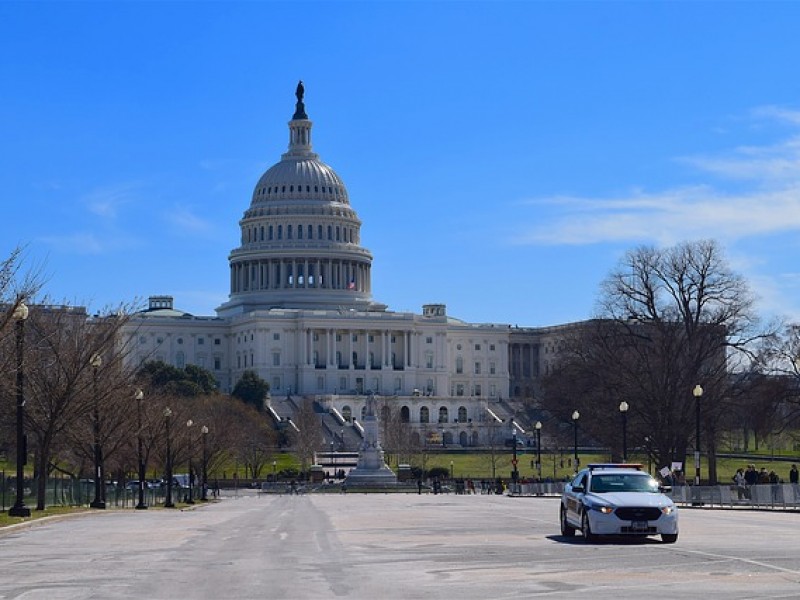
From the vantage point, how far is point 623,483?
30266 millimetres

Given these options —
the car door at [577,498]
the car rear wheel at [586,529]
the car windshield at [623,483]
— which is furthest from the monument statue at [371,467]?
the car rear wheel at [586,529]

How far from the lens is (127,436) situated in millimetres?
70625

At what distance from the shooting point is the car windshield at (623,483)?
98.5 ft

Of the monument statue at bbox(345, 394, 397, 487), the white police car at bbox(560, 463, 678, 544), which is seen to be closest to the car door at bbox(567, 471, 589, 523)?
the white police car at bbox(560, 463, 678, 544)

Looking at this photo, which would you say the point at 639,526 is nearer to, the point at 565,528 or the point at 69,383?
the point at 565,528

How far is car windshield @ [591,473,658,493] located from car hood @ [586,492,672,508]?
1.21 ft

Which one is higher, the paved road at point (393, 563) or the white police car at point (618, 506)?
the white police car at point (618, 506)

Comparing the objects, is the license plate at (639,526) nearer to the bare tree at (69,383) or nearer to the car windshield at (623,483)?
the car windshield at (623,483)

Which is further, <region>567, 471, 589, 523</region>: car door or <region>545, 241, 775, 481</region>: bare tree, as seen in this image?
<region>545, 241, 775, 481</region>: bare tree

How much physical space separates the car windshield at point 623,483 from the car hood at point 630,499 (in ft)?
1.21

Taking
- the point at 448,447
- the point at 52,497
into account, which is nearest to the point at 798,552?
the point at 52,497

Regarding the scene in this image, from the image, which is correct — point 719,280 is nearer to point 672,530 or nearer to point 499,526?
point 499,526

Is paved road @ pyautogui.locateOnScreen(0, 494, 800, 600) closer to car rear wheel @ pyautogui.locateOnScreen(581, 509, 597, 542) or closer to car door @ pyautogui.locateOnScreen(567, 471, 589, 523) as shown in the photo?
car rear wheel @ pyautogui.locateOnScreen(581, 509, 597, 542)

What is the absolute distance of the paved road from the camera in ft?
64.8
